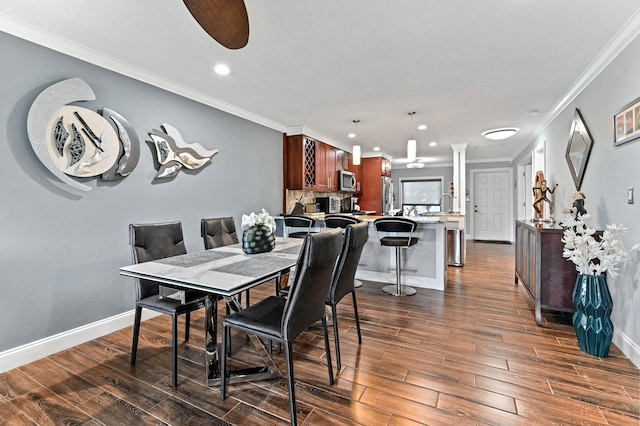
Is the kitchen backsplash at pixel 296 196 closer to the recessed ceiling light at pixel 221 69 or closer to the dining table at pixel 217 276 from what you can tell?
the recessed ceiling light at pixel 221 69

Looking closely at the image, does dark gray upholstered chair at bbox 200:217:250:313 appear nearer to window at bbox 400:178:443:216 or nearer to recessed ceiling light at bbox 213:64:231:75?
recessed ceiling light at bbox 213:64:231:75

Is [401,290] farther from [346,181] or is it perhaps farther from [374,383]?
[346,181]

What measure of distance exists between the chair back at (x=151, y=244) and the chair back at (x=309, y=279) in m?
1.11

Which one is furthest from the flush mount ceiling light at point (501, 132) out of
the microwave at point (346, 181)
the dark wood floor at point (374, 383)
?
the dark wood floor at point (374, 383)

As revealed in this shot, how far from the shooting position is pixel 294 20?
2.07 metres

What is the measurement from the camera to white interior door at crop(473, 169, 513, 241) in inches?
325

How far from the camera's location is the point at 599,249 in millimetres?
2195

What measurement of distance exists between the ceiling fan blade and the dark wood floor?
199 cm

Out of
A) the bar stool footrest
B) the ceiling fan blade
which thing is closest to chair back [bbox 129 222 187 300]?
the ceiling fan blade

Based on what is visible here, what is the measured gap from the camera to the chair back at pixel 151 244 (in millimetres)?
2150

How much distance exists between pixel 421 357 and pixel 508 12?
2.42 metres

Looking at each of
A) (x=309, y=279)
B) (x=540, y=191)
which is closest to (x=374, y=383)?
(x=309, y=279)

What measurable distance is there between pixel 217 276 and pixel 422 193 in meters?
9.19

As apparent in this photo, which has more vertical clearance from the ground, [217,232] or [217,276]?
[217,232]
